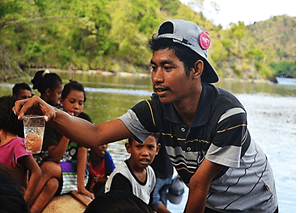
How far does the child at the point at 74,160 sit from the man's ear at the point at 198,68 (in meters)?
1.68

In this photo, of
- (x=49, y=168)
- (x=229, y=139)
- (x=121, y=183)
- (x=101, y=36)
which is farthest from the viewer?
(x=101, y=36)

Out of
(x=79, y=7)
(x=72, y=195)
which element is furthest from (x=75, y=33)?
(x=72, y=195)

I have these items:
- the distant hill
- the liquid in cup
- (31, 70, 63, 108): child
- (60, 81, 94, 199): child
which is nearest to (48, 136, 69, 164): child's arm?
(60, 81, 94, 199): child

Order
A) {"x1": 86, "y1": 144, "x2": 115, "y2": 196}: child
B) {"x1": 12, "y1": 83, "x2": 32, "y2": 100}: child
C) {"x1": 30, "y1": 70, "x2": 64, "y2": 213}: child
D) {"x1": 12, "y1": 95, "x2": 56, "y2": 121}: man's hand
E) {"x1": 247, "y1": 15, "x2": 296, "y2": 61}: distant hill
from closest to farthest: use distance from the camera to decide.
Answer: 1. {"x1": 12, "y1": 95, "x2": 56, "y2": 121}: man's hand
2. {"x1": 30, "y1": 70, "x2": 64, "y2": 213}: child
3. {"x1": 86, "y1": 144, "x2": 115, "y2": 196}: child
4. {"x1": 12, "y1": 83, "x2": 32, "y2": 100}: child
5. {"x1": 247, "y1": 15, "x2": 296, "y2": 61}: distant hill

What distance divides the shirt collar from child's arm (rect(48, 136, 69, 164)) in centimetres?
127

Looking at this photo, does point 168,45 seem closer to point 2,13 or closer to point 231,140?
point 231,140

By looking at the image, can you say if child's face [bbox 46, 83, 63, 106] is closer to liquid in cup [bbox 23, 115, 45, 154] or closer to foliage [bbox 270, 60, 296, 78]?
liquid in cup [bbox 23, 115, 45, 154]

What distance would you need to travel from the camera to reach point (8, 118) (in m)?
2.55

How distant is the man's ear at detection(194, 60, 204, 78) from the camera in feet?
5.89

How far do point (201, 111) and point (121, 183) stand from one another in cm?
107

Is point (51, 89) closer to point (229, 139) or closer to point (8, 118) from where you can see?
point (8, 118)

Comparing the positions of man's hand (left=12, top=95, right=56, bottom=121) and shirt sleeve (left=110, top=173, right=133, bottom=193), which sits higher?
man's hand (left=12, top=95, right=56, bottom=121)

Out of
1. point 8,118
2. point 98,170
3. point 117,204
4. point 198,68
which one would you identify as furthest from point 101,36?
point 117,204

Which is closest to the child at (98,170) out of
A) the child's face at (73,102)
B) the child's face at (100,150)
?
the child's face at (100,150)
